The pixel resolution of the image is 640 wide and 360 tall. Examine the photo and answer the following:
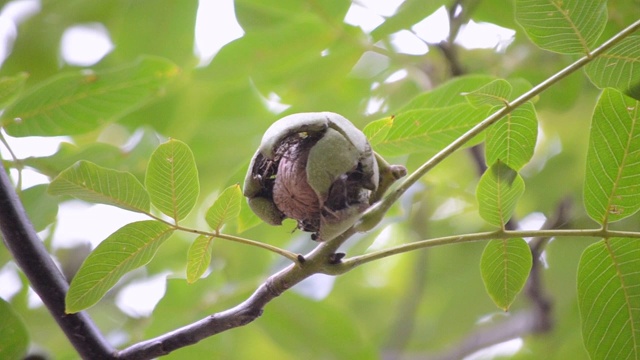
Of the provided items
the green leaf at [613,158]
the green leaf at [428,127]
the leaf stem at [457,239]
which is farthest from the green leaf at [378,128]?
the green leaf at [613,158]

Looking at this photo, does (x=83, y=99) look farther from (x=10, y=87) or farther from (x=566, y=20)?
(x=566, y=20)

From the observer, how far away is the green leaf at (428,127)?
1.01m

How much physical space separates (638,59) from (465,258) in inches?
40.4

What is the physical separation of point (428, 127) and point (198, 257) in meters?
0.40

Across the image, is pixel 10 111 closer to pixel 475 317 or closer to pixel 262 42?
pixel 262 42

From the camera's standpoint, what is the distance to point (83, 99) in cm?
122

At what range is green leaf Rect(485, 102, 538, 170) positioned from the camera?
94 cm

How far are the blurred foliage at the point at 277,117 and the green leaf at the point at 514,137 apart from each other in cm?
31

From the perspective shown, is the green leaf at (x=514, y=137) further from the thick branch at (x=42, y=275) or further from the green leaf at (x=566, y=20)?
the thick branch at (x=42, y=275)

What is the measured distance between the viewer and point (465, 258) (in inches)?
72.9

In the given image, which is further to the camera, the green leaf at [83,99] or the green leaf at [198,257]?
the green leaf at [83,99]

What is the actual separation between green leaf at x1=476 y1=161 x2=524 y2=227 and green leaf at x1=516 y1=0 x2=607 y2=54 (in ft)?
0.64

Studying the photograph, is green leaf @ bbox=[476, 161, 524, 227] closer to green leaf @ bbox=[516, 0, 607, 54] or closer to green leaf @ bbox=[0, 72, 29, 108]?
green leaf @ bbox=[516, 0, 607, 54]

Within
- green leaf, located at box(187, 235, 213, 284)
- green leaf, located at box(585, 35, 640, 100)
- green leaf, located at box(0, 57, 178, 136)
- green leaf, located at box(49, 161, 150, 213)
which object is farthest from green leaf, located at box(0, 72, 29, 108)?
green leaf, located at box(585, 35, 640, 100)
